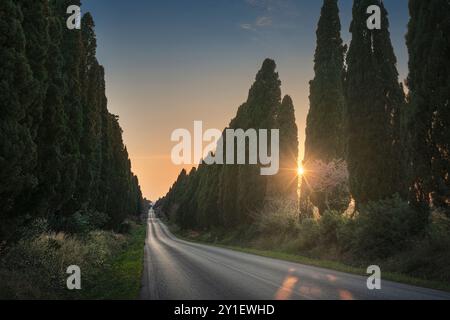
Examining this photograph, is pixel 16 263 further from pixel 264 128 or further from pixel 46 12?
pixel 264 128

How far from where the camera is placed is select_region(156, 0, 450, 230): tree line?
16375 mm

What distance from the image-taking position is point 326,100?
33.5 metres

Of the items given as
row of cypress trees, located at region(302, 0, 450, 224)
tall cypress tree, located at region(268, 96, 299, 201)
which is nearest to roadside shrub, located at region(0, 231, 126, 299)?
row of cypress trees, located at region(302, 0, 450, 224)

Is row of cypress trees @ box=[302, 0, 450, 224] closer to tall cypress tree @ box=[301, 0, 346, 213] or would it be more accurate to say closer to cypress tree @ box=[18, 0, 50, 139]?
tall cypress tree @ box=[301, 0, 346, 213]

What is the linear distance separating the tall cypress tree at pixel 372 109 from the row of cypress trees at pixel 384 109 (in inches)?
1.9

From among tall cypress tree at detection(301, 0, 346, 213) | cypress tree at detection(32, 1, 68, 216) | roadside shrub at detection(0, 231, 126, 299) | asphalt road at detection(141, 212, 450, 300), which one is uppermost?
tall cypress tree at detection(301, 0, 346, 213)

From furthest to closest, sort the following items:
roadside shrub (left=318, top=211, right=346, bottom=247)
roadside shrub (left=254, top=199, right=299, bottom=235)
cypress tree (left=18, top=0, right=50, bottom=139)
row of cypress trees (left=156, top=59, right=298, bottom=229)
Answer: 1. row of cypress trees (left=156, top=59, right=298, bottom=229)
2. roadside shrub (left=254, top=199, right=299, bottom=235)
3. roadside shrub (left=318, top=211, right=346, bottom=247)
4. cypress tree (left=18, top=0, right=50, bottom=139)

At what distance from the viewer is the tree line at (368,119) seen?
53.7 feet

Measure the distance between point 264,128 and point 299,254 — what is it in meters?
18.0

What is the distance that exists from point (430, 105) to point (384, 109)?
6931mm

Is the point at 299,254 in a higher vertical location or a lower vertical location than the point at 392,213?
lower

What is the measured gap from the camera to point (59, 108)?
14781 millimetres

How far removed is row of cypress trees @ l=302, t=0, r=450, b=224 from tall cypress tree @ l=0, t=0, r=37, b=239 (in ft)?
44.7
